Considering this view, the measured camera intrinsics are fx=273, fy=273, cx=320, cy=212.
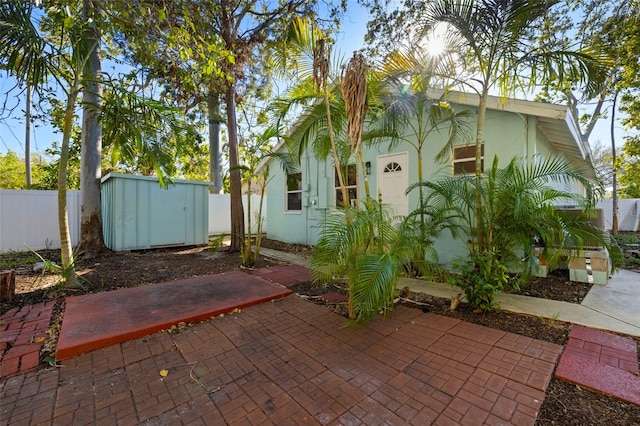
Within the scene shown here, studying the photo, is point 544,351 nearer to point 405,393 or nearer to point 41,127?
point 405,393

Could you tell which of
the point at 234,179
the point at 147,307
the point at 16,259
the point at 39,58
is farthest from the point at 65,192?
the point at 16,259

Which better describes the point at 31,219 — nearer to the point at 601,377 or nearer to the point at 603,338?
the point at 601,377

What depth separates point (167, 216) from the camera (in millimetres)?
7988

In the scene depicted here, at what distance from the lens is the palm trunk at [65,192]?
392cm

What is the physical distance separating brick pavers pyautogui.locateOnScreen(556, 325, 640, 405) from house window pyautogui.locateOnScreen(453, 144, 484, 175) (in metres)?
3.62

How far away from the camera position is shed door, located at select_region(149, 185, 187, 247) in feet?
25.5

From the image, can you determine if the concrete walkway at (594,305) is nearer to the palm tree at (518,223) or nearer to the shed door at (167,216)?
the palm tree at (518,223)

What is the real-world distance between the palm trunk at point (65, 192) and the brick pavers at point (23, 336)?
1.90 feet

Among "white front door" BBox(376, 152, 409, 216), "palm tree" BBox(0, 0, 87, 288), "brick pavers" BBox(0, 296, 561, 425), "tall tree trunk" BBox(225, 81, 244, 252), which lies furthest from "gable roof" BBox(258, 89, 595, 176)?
"palm tree" BBox(0, 0, 87, 288)

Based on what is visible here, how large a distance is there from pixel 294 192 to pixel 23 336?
739 cm

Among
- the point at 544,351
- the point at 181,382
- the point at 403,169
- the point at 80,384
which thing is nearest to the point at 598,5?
the point at 403,169

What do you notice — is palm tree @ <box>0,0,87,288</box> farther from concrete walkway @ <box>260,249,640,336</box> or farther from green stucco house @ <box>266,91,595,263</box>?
concrete walkway @ <box>260,249,640,336</box>

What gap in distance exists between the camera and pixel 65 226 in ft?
13.5

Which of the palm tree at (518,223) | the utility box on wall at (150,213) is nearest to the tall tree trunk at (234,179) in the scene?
the utility box on wall at (150,213)
